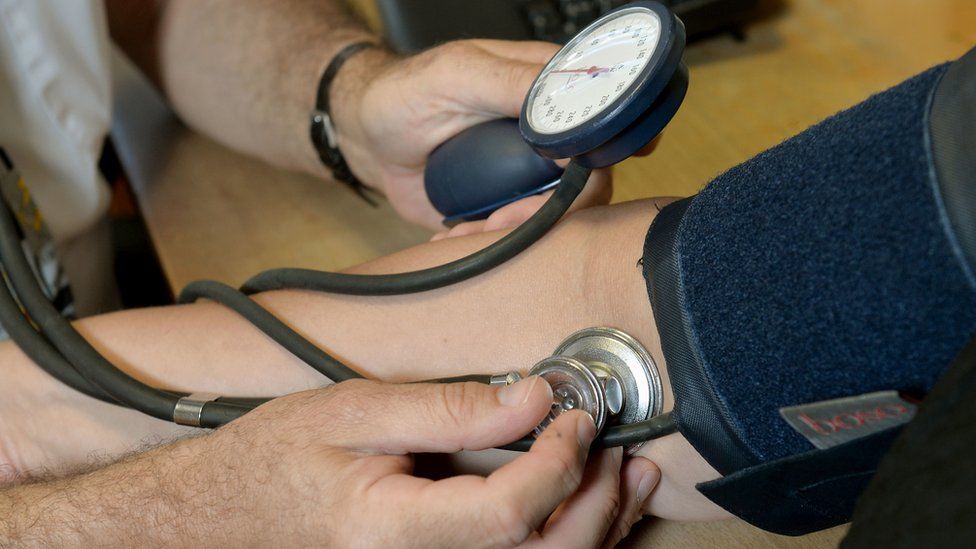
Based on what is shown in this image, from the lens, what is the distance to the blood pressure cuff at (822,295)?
1.18 ft

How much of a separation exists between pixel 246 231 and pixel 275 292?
226mm

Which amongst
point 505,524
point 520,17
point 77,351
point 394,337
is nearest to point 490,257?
point 394,337

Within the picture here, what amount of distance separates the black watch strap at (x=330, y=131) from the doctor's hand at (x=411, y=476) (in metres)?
0.41

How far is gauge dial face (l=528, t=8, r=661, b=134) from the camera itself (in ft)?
1.76

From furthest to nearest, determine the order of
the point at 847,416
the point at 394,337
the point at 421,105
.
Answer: the point at 421,105 < the point at 394,337 < the point at 847,416

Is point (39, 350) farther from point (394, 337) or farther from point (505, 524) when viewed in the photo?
point (505, 524)

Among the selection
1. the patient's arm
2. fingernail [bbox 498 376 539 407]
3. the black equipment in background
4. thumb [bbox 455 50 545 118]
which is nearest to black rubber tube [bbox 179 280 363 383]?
the patient's arm

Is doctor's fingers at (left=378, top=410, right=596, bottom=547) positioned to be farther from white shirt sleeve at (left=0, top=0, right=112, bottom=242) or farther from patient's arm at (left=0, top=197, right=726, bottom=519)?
white shirt sleeve at (left=0, top=0, right=112, bottom=242)

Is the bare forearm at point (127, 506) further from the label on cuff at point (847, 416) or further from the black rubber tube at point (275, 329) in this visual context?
the label on cuff at point (847, 416)

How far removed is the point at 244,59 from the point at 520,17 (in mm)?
318

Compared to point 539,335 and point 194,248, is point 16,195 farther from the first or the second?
point 539,335

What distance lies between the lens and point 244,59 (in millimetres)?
979

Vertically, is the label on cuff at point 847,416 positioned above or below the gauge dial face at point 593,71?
below

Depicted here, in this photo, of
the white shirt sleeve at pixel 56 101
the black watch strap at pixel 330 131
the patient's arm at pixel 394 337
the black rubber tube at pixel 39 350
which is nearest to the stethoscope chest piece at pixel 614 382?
the patient's arm at pixel 394 337
